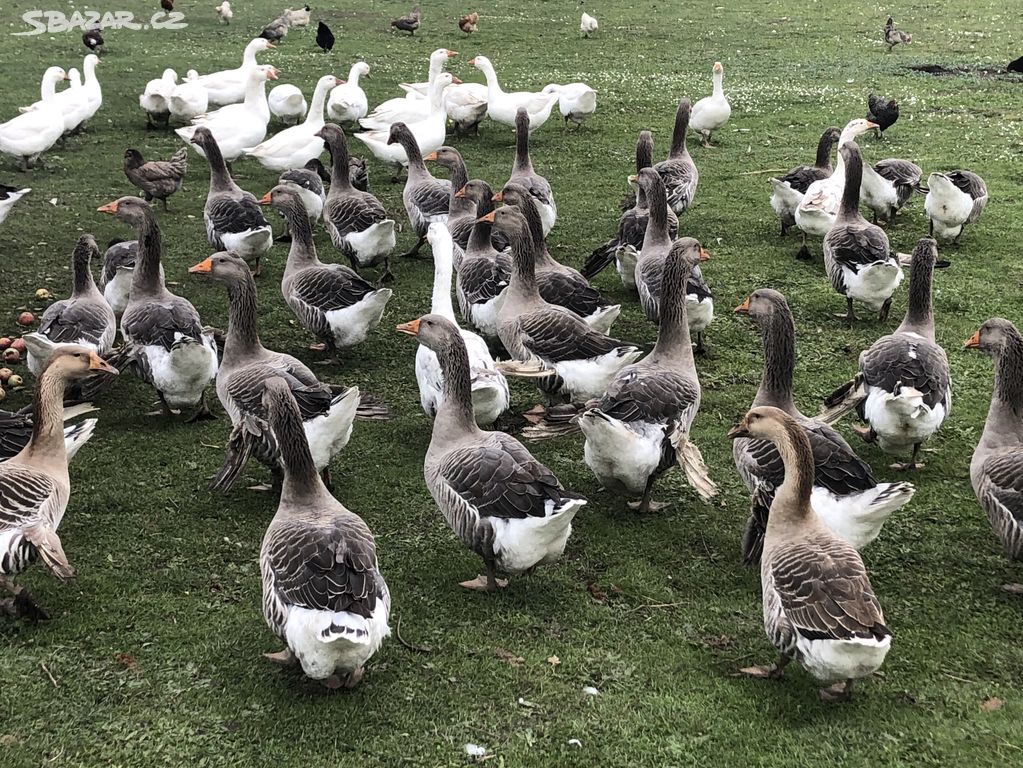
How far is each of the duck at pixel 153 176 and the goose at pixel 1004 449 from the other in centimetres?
936

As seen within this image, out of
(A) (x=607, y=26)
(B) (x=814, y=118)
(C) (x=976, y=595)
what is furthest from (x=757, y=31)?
(C) (x=976, y=595)

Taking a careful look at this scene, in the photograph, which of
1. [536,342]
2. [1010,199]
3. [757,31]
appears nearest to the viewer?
[536,342]

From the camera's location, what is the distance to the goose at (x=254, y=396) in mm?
6164

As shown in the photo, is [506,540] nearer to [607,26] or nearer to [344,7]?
[607,26]

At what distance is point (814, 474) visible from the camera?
5141mm

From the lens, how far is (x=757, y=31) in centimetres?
2409

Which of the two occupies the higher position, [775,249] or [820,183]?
[820,183]

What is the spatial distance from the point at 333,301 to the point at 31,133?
24.3ft

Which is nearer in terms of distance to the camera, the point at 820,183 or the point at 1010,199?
the point at 820,183

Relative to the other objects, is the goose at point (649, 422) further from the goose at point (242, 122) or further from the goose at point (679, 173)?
the goose at point (242, 122)

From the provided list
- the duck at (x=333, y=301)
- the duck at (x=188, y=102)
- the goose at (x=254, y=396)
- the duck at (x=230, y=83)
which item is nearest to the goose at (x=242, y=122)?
the duck at (x=188, y=102)

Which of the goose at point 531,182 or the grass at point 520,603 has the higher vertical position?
the goose at point 531,182

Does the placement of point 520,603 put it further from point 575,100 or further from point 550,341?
point 575,100

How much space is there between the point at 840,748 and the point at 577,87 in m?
13.0
